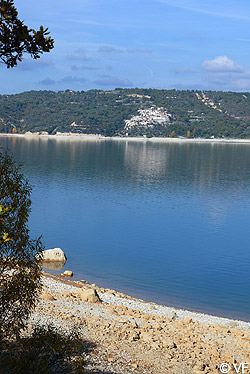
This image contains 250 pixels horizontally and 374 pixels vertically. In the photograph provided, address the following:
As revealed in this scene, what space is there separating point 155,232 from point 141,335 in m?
25.6

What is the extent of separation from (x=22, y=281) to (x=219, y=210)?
4396 cm

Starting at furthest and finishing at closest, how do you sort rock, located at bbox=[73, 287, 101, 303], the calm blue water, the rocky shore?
the calm blue water
rock, located at bbox=[73, 287, 101, 303]
the rocky shore

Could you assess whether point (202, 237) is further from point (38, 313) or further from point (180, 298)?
point (38, 313)

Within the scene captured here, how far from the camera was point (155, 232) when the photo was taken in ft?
135

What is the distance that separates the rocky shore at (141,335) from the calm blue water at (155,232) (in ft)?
18.1

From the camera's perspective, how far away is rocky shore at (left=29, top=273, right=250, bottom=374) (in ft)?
45.5

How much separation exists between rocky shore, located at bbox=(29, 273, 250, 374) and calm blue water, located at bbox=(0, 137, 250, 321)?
5.53m

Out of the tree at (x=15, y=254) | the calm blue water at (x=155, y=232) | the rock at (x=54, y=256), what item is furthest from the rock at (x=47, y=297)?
the rock at (x=54, y=256)

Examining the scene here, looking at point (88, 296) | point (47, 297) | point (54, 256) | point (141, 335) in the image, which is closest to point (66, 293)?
point (88, 296)

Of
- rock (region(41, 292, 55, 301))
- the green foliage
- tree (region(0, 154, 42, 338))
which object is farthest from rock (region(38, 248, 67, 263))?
tree (region(0, 154, 42, 338))

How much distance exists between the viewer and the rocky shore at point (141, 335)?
546 inches

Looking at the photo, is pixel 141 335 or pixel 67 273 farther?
pixel 67 273

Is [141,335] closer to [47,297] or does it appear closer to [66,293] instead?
[47,297]

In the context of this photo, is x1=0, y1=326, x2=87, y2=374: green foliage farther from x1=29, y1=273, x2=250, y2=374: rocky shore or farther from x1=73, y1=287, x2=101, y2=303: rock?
x1=73, y1=287, x2=101, y2=303: rock
